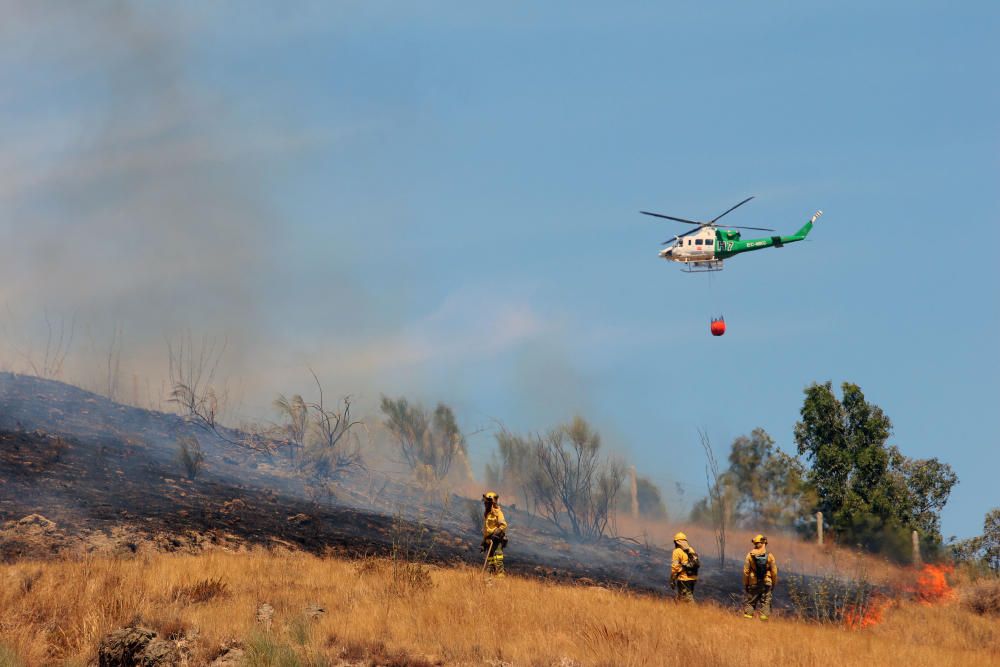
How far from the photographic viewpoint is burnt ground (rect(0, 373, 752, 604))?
23828mm

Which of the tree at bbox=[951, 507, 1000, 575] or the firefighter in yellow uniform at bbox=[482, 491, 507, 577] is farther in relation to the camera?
the tree at bbox=[951, 507, 1000, 575]

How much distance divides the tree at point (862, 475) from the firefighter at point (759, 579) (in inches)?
1026

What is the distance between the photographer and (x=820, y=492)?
158 ft

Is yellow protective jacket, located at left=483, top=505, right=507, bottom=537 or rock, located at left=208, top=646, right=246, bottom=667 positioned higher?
yellow protective jacket, located at left=483, top=505, right=507, bottom=537

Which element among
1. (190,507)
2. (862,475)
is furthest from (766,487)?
(190,507)

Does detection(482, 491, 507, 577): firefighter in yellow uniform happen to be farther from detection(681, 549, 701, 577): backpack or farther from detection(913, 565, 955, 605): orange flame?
detection(913, 565, 955, 605): orange flame

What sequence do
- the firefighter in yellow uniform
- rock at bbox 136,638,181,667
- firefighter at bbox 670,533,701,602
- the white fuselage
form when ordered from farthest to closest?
1. the white fuselage
2. firefighter at bbox 670,533,701,602
3. the firefighter in yellow uniform
4. rock at bbox 136,638,181,667

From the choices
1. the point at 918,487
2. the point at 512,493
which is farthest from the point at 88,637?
the point at 918,487

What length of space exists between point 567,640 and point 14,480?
16452 millimetres

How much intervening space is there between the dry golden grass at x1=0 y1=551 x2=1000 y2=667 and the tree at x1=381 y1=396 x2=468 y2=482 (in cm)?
3027

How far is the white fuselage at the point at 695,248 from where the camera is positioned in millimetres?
43906

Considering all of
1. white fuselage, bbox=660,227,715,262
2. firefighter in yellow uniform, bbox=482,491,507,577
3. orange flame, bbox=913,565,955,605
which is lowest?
orange flame, bbox=913,565,955,605

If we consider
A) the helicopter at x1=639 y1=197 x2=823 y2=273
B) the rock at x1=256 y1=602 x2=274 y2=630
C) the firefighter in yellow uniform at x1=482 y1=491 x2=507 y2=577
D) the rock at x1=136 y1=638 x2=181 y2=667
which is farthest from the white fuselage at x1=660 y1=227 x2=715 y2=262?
the rock at x1=136 y1=638 x2=181 y2=667

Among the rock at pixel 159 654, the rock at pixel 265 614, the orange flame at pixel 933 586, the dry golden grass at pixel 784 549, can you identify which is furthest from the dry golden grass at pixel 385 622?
the dry golden grass at pixel 784 549
